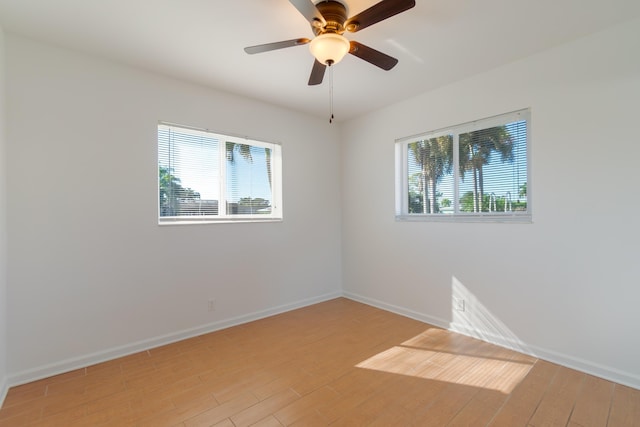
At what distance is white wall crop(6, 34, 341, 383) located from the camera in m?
2.25

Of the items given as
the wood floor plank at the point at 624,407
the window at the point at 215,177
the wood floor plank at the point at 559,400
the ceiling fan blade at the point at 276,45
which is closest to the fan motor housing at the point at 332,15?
the ceiling fan blade at the point at 276,45

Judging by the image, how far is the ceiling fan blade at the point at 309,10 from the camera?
1514 millimetres

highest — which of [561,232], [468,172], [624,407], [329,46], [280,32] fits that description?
[280,32]

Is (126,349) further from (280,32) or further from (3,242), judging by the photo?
(280,32)

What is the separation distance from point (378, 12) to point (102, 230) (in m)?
2.70

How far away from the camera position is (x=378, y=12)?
1.65m

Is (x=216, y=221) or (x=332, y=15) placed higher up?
(x=332, y=15)

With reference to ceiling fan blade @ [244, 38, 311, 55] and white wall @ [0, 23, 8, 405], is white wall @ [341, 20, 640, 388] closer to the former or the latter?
ceiling fan blade @ [244, 38, 311, 55]

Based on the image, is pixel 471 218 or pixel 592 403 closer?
pixel 592 403

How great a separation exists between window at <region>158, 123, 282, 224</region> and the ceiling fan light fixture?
71.5 inches

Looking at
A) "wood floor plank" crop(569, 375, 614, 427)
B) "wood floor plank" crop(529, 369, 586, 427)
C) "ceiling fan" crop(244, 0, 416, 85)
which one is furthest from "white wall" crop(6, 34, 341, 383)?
"wood floor plank" crop(569, 375, 614, 427)

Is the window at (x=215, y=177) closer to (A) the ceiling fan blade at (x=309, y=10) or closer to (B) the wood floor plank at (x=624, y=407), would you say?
(A) the ceiling fan blade at (x=309, y=10)

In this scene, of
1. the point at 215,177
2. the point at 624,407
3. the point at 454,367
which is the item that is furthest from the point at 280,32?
the point at 624,407

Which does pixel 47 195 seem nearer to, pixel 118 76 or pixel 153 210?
pixel 153 210
